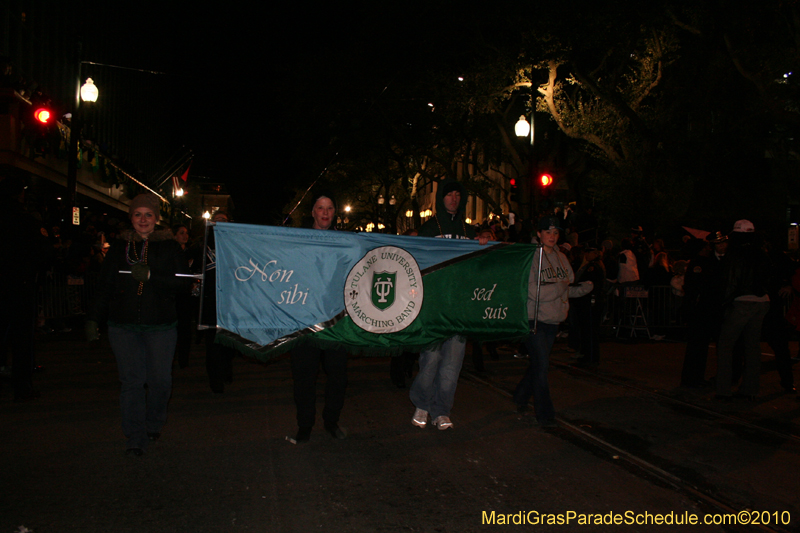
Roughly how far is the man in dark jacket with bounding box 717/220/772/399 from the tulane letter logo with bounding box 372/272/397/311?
3.98 metres

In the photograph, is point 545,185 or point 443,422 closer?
point 443,422

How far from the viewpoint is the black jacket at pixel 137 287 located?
17.3 feet

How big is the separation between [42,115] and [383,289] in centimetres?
1513

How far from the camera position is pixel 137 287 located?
208 inches

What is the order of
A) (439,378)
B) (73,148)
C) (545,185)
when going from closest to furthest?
(439,378) < (73,148) < (545,185)

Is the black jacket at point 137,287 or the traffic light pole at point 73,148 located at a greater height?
the traffic light pole at point 73,148

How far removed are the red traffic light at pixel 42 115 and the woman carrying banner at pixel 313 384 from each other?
14.7 metres

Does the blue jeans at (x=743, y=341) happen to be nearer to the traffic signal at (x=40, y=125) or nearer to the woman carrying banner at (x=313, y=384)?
the woman carrying banner at (x=313, y=384)

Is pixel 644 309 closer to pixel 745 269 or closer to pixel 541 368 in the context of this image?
pixel 745 269

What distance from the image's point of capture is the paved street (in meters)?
4.11

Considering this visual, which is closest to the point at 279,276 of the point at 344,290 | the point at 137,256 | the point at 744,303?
the point at 344,290

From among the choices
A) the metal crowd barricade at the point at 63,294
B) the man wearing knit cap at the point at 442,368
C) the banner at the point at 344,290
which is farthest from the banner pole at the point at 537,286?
the metal crowd barricade at the point at 63,294

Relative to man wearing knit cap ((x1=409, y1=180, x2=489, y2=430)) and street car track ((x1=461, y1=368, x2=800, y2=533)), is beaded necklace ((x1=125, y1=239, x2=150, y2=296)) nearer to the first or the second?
man wearing knit cap ((x1=409, y1=180, x2=489, y2=430))

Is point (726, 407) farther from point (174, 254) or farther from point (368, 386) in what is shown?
point (174, 254)
